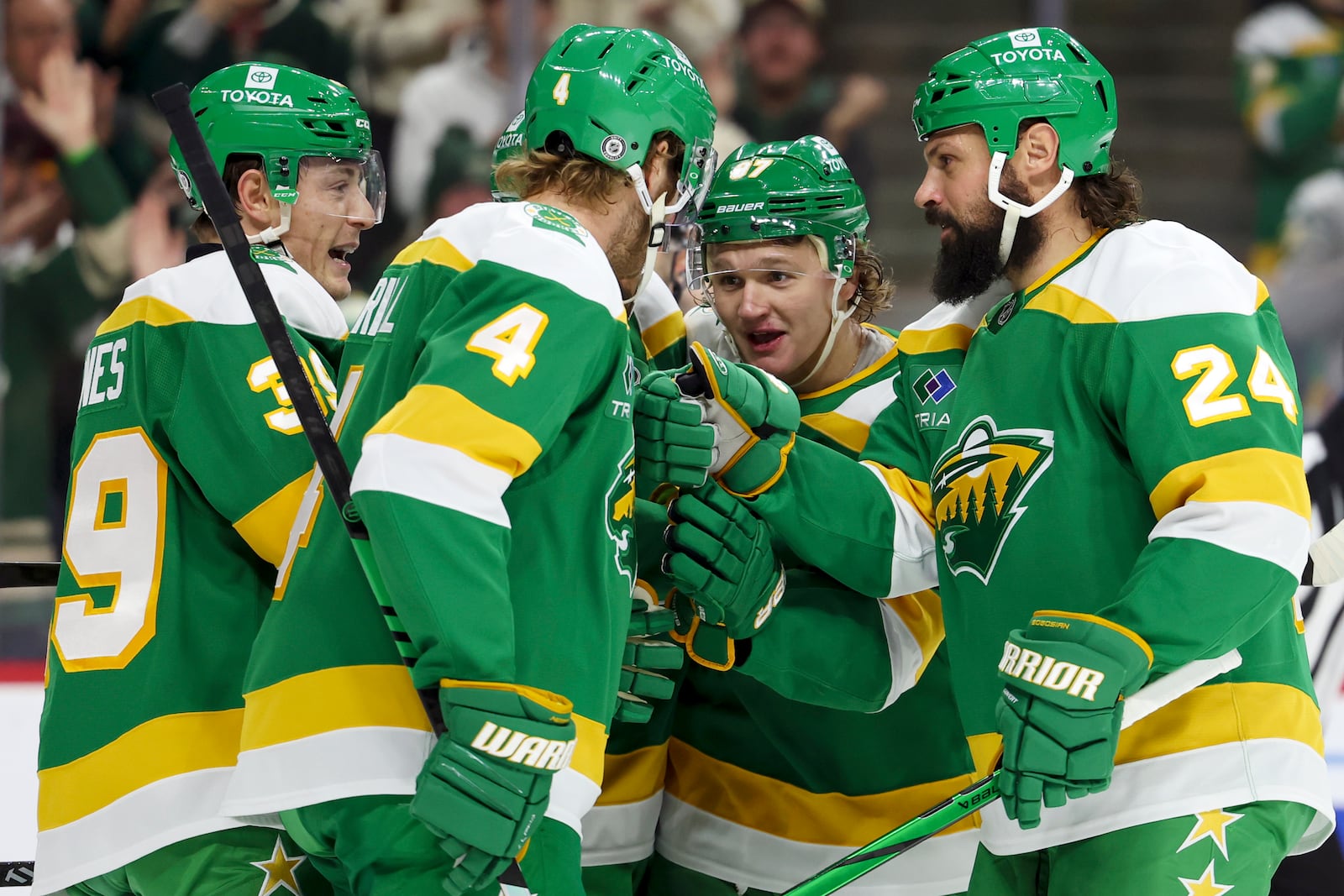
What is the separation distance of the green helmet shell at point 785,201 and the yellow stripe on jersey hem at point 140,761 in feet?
4.05

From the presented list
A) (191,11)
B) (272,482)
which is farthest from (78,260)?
(272,482)

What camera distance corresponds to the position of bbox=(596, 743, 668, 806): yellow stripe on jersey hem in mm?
2756

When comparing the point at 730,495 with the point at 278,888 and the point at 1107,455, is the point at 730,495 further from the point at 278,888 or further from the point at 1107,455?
the point at 278,888

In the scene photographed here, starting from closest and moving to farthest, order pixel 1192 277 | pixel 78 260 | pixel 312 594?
pixel 312 594
pixel 1192 277
pixel 78 260

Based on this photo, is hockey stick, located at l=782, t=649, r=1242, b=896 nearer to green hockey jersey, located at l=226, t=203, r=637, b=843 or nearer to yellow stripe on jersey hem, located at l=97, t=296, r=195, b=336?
green hockey jersey, located at l=226, t=203, r=637, b=843

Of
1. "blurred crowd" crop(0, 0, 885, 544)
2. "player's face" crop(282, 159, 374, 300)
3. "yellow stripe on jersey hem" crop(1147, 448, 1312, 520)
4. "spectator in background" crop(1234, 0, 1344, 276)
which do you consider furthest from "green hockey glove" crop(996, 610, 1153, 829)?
"spectator in background" crop(1234, 0, 1344, 276)

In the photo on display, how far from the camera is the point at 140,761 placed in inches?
87.6

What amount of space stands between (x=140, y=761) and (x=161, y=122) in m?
4.18

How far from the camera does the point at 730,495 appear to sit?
8.07 ft

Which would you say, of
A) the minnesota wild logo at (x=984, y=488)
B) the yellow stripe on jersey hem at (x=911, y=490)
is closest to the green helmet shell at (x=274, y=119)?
the yellow stripe on jersey hem at (x=911, y=490)

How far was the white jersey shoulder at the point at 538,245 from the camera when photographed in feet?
6.22

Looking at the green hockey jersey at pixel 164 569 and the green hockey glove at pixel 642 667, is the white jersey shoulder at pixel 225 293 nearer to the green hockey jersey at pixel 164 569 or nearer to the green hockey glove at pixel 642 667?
the green hockey jersey at pixel 164 569

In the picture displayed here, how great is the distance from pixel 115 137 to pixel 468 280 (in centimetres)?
449

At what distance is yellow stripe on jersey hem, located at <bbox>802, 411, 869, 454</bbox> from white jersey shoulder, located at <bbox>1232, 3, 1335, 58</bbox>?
432 centimetres
